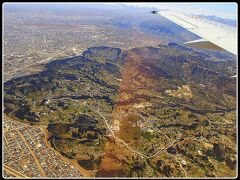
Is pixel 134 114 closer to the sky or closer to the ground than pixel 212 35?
closer to the ground

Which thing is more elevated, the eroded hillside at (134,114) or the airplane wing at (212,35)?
the airplane wing at (212,35)

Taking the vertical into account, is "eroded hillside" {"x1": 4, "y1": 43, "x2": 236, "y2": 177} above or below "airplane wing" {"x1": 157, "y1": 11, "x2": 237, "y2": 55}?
below

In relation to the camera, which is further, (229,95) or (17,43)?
(17,43)

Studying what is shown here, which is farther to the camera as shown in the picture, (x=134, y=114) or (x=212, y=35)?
(x=134, y=114)

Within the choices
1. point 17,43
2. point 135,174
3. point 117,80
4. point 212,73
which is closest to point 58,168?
point 135,174

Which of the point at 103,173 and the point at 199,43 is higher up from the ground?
the point at 199,43

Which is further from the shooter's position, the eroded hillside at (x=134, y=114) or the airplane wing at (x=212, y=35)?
the eroded hillside at (x=134, y=114)

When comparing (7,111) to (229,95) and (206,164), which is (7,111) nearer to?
(206,164)

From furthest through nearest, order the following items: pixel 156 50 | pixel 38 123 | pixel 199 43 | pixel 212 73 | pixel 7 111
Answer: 1. pixel 156 50
2. pixel 212 73
3. pixel 7 111
4. pixel 38 123
5. pixel 199 43

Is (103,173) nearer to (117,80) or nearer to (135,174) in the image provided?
(135,174)

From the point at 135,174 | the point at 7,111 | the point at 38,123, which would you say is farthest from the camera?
the point at 7,111

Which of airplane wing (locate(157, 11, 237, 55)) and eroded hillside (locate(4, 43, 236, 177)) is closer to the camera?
airplane wing (locate(157, 11, 237, 55))
